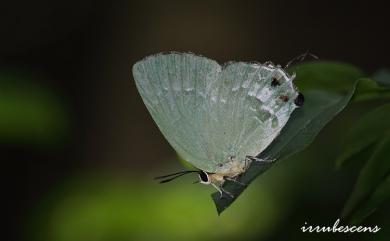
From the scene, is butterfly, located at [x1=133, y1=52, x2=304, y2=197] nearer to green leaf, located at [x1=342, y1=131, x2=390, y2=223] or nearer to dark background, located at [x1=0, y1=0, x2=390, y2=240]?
green leaf, located at [x1=342, y1=131, x2=390, y2=223]

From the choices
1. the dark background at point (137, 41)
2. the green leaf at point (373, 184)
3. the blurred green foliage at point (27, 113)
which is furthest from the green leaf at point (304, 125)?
the dark background at point (137, 41)

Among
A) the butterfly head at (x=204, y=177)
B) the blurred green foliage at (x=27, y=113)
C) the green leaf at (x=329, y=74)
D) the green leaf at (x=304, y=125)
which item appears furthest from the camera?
the blurred green foliage at (x=27, y=113)

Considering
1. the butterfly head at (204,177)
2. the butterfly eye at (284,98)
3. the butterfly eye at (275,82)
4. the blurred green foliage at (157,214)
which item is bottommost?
the blurred green foliage at (157,214)

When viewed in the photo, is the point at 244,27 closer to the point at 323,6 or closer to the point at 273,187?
the point at 323,6

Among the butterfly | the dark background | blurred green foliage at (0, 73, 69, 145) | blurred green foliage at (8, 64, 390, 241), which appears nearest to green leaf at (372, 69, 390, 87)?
the butterfly

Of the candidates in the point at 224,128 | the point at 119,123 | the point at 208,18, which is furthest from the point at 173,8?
the point at 224,128

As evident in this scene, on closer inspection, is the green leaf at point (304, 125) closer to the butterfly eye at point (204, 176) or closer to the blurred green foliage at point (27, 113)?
the butterfly eye at point (204, 176)

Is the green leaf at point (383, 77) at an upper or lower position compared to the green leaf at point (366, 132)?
upper
